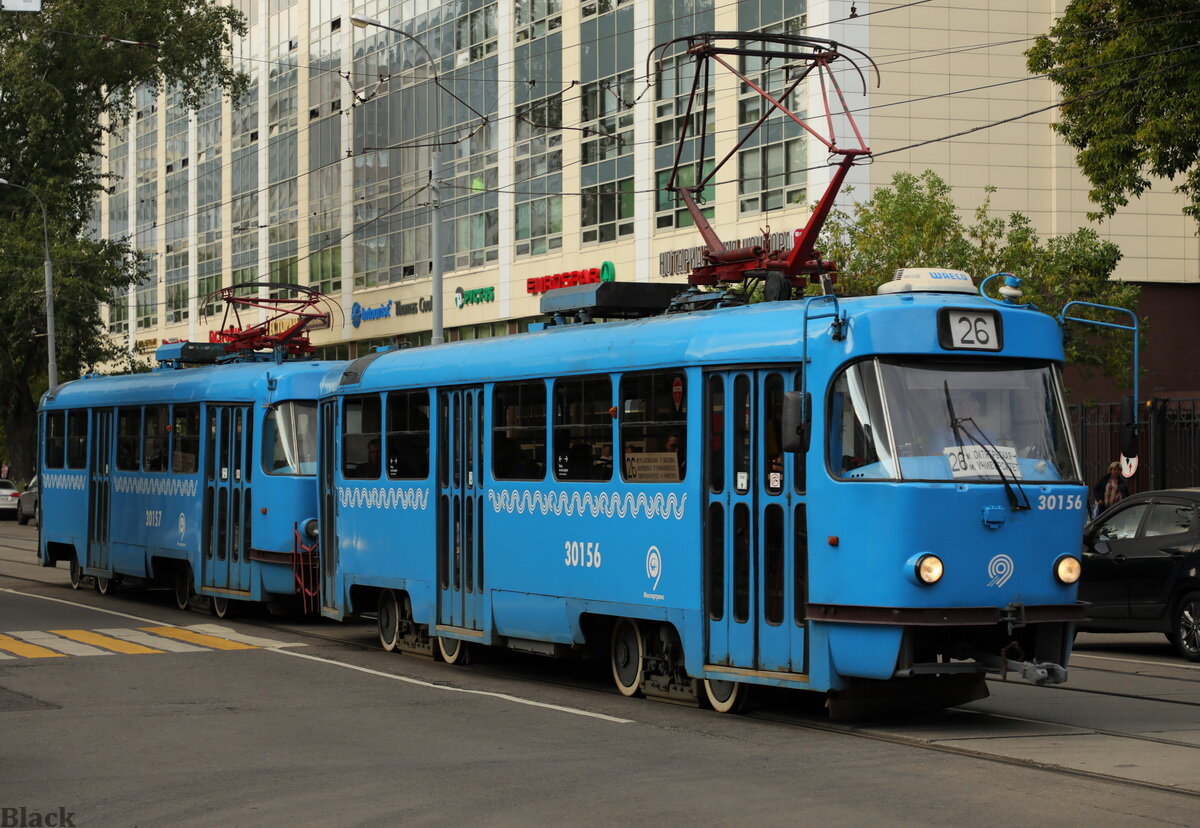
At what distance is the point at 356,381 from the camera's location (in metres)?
16.9

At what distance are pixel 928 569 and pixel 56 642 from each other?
10.0 meters

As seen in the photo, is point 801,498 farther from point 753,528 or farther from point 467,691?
point 467,691

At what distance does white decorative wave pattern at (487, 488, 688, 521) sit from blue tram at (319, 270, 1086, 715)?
0.02m

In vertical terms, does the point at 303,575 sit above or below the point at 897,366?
below

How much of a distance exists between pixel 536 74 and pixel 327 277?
1514cm

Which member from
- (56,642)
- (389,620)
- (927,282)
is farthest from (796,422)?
(56,642)

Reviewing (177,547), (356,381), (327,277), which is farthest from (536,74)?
(356,381)

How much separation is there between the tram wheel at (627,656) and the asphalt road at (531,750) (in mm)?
137

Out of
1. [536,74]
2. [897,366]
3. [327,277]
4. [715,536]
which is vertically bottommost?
[715,536]

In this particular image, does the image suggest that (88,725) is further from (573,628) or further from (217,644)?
(217,644)

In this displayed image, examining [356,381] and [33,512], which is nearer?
[356,381]

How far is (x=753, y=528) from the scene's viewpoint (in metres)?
11.4

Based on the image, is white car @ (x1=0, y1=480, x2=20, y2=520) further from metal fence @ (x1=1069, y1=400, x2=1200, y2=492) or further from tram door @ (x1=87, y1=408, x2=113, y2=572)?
metal fence @ (x1=1069, y1=400, x2=1200, y2=492)

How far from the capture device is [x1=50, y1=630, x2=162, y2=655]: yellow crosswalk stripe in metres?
16.3
